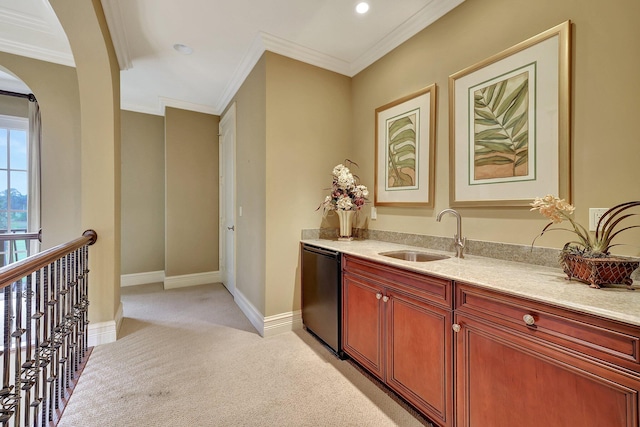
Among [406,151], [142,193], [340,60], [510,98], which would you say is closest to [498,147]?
[510,98]

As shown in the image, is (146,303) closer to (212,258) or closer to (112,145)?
(212,258)

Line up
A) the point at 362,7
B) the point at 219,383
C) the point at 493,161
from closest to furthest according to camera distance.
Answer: the point at 493,161
the point at 219,383
the point at 362,7

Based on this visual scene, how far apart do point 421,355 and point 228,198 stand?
3.32m

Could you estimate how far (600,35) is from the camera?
1400 millimetres

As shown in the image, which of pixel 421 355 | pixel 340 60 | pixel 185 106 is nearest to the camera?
pixel 421 355

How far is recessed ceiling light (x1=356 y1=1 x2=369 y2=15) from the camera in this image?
215cm

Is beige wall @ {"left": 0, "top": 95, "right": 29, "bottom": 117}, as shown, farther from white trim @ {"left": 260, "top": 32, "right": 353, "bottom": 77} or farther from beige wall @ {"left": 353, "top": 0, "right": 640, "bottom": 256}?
beige wall @ {"left": 353, "top": 0, "right": 640, "bottom": 256}

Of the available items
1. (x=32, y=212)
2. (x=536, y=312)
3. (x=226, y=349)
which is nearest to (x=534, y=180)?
(x=536, y=312)

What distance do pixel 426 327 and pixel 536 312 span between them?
0.57m

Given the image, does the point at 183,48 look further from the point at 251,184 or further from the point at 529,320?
the point at 529,320

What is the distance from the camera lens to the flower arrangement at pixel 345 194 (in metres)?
2.65

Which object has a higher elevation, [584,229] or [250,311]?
[584,229]

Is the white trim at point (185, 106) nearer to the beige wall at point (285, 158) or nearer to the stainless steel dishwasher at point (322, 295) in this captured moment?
the beige wall at point (285, 158)

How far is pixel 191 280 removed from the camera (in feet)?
14.4
